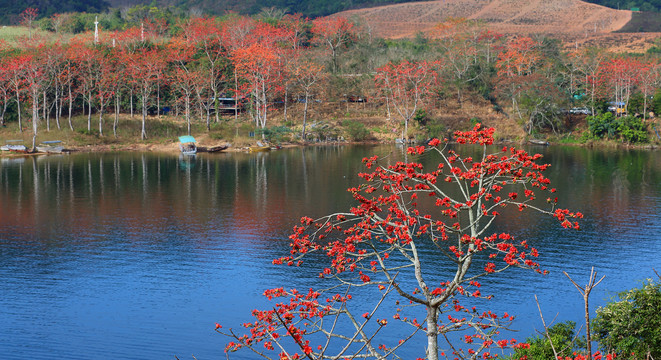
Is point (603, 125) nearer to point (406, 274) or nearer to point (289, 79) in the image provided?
point (289, 79)

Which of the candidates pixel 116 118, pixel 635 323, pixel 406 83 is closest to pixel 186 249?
pixel 635 323

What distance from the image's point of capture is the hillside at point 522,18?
160375 mm

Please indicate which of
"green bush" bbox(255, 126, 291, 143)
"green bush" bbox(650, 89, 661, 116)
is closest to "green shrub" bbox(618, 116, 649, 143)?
"green bush" bbox(650, 89, 661, 116)

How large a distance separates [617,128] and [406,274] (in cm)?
6951

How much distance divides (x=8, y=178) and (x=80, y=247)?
96.1ft

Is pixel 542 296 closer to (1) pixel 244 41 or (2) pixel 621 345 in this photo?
(2) pixel 621 345

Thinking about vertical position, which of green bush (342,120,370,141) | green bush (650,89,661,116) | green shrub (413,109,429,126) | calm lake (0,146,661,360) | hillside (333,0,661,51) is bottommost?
calm lake (0,146,661,360)

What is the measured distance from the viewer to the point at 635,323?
71.5ft

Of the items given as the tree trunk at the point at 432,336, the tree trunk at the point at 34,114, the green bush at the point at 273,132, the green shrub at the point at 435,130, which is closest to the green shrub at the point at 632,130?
the green shrub at the point at 435,130

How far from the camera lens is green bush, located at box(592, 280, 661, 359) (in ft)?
70.3

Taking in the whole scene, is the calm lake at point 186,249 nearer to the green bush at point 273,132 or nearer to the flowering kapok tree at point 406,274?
the flowering kapok tree at point 406,274

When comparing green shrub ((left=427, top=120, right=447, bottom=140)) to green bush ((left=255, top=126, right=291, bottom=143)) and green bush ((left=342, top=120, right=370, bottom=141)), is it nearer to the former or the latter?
green bush ((left=342, top=120, right=370, bottom=141))

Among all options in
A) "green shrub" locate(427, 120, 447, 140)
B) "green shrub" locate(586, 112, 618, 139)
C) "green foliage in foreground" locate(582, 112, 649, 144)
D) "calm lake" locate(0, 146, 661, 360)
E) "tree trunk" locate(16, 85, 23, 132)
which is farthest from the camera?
"green shrub" locate(427, 120, 447, 140)

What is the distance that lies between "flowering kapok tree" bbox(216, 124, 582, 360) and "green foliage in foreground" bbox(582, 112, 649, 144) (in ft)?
146
